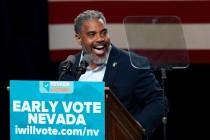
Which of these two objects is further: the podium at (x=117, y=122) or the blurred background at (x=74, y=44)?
the blurred background at (x=74, y=44)

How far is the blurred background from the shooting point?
360cm

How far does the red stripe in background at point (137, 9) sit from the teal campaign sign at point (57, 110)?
1.65m

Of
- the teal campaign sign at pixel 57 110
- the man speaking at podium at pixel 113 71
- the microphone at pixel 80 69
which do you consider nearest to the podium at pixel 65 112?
the teal campaign sign at pixel 57 110

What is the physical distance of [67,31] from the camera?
3.69 metres

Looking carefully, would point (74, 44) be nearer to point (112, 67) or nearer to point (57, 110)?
point (112, 67)

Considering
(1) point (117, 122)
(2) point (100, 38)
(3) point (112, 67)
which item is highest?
(2) point (100, 38)

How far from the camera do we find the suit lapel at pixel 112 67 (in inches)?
98.2

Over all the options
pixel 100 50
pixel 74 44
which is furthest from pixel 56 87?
pixel 74 44

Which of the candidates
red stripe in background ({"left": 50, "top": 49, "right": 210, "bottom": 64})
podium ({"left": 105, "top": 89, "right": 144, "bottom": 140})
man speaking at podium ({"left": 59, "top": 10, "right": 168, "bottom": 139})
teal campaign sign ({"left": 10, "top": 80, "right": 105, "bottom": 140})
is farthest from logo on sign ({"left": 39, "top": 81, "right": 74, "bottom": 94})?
red stripe in background ({"left": 50, "top": 49, "right": 210, "bottom": 64})

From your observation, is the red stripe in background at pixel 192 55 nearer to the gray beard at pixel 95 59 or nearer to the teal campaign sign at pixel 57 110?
the gray beard at pixel 95 59

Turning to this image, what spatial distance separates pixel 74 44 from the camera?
145 inches

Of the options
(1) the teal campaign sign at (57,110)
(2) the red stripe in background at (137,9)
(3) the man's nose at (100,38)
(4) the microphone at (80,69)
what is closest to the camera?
(1) the teal campaign sign at (57,110)

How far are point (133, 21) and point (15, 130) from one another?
69 cm

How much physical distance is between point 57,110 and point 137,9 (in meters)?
1.69
